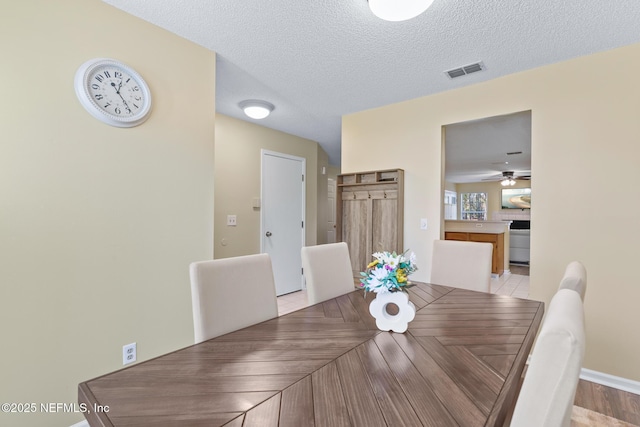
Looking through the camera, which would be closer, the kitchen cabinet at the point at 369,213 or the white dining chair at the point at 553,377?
the white dining chair at the point at 553,377

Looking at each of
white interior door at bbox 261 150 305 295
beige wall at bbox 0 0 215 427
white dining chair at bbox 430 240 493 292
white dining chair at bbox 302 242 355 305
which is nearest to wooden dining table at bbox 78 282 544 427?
white dining chair at bbox 302 242 355 305

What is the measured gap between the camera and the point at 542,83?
2336 mm

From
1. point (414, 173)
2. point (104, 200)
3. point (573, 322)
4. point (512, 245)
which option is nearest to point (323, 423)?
point (573, 322)

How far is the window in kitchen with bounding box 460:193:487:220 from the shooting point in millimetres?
10398

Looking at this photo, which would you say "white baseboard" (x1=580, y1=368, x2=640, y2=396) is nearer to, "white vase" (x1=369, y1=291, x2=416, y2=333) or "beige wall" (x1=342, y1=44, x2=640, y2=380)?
"beige wall" (x1=342, y1=44, x2=640, y2=380)

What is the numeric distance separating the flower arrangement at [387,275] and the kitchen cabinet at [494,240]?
4251mm

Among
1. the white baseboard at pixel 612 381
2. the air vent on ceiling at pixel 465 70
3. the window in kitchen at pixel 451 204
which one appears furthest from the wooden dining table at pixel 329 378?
the window in kitchen at pixel 451 204

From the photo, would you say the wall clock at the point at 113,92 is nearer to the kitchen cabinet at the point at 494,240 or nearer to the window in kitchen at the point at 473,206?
the kitchen cabinet at the point at 494,240

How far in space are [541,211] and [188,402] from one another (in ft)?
8.95

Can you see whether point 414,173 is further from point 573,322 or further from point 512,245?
point 512,245

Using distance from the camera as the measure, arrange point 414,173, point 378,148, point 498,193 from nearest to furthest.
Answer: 1. point 414,173
2. point 378,148
3. point 498,193

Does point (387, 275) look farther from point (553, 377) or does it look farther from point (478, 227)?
point (478, 227)

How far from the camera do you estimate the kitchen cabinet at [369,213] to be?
10.1 feet

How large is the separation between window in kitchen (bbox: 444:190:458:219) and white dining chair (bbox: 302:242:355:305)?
941 centimetres
